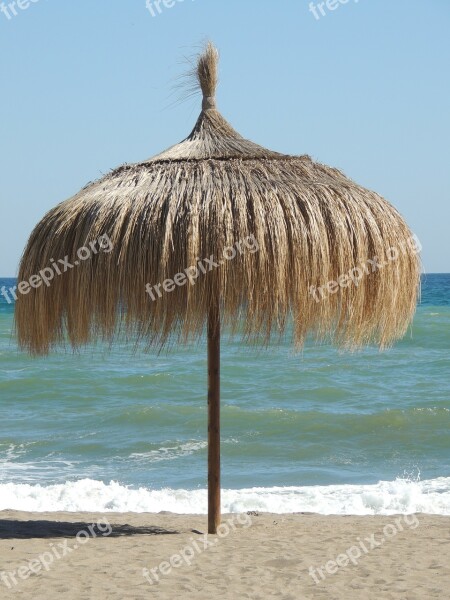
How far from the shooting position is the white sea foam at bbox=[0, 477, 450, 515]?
6.88 metres

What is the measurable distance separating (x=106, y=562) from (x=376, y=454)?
522 centimetres

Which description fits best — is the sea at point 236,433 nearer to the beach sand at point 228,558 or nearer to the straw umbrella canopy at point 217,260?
the straw umbrella canopy at point 217,260

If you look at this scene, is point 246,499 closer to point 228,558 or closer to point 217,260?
point 228,558

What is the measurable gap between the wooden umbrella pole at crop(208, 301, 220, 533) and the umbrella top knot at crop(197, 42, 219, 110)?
5.28ft

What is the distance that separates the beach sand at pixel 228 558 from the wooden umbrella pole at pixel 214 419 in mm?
214

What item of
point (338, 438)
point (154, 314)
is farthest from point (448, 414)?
point (154, 314)

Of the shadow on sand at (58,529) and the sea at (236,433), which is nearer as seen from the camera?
the shadow on sand at (58,529)

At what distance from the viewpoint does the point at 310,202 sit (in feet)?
15.0

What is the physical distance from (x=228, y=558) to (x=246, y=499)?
2.18m

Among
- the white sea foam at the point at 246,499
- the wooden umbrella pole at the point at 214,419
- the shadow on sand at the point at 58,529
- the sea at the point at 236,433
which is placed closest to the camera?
the wooden umbrella pole at the point at 214,419

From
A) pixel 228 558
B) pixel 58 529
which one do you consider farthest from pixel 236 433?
pixel 228 558

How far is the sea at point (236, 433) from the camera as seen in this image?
728 cm

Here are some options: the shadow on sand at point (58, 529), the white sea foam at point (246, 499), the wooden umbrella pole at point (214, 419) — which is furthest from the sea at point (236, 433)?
the shadow on sand at point (58, 529)

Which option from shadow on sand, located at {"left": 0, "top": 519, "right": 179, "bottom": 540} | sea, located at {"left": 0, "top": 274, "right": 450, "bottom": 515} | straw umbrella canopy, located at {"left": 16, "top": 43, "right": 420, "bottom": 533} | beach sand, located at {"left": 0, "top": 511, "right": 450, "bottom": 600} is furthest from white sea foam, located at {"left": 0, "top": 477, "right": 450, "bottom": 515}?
straw umbrella canopy, located at {"left": 16, "top": 43, "right": 420, "bottom": 533}
